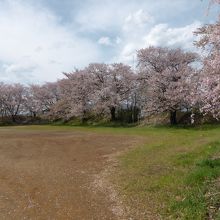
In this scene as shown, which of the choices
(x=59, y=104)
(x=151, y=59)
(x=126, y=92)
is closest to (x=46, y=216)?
(x=151, y=59)

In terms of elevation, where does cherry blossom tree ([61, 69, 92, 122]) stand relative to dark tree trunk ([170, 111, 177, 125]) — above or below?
above

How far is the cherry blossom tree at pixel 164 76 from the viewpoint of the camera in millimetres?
38844

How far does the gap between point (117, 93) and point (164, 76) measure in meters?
13.3

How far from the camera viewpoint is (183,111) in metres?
44.0

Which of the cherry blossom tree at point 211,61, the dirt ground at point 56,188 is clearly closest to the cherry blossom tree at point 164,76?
the dirt ground at point 56,188

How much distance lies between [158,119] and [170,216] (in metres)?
35.8

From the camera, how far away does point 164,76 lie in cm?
4034

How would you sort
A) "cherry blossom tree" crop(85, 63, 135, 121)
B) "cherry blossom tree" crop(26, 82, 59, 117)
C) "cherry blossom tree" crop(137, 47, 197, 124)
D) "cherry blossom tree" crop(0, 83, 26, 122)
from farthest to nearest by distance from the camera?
"cherry blossom tree" crop(0, 83, 26, 122)
"cherry blossom tree" crop(26, 82, 59, 117)
"cherry blossom tree" crop(85, 63, 135, 121)
"cherry blossom tree" crop(137, 47, 197, 124)

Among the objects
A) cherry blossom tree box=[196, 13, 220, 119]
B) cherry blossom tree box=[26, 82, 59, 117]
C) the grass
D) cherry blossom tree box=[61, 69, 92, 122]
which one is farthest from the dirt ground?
cherry blossom tree box=[26, 82, 59, 117]

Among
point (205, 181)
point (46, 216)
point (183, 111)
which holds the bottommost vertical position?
point (46, 216)

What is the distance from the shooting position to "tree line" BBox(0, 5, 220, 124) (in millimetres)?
39969

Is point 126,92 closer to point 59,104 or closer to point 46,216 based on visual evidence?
point 59,104

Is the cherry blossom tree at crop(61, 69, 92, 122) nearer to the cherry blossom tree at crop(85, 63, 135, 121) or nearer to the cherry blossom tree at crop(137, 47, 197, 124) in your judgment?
the cherry blossom tree at crop(85, 63, 135, 121)

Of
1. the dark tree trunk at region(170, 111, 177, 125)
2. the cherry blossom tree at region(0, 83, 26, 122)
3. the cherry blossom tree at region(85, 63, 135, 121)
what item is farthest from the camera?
the cherry blossom tree at region(0, 83, 26, 122)
